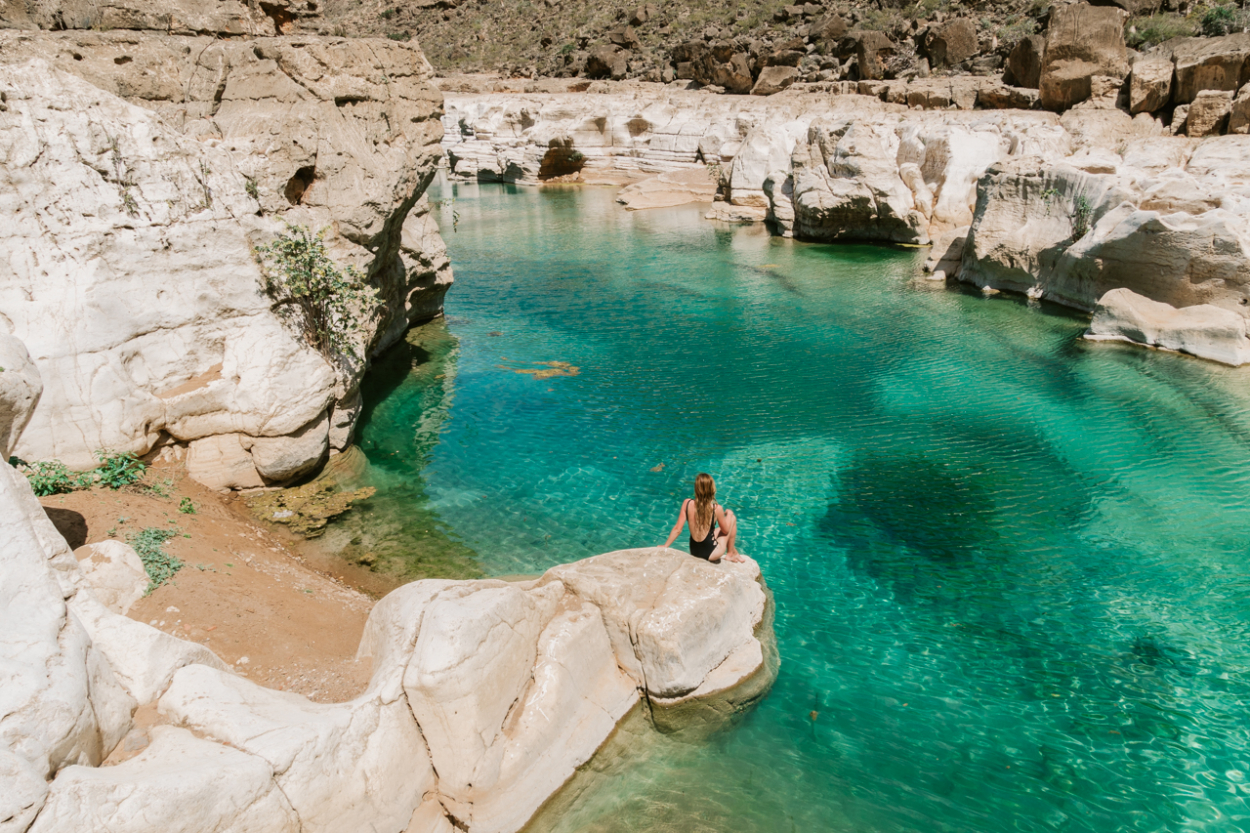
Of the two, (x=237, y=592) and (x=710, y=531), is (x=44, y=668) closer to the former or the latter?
(x=237, y=592)

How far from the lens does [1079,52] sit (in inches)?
1291

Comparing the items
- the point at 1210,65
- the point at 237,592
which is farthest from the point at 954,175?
the point at 237,592

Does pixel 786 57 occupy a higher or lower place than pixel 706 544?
higher

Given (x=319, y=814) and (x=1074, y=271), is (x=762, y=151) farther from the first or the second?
(x=319, y=814)

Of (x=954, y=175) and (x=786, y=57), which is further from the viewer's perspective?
(x=786, y=57)

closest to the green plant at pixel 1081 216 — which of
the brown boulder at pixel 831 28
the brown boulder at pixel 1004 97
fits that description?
the brown boulder at pixel 1004 97

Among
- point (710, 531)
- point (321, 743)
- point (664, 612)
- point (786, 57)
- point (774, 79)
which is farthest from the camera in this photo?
point (786, 57)

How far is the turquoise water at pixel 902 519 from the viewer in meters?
6.33

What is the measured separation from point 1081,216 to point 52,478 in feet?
72.7

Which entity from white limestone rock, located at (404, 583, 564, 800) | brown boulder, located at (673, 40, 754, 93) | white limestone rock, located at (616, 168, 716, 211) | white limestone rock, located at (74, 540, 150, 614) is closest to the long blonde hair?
white limestone rock, located at (404, 583, 564, 800)

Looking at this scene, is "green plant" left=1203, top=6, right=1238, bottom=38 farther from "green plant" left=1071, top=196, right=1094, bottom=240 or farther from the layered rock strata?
the layered rock strata

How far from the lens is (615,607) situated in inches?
267

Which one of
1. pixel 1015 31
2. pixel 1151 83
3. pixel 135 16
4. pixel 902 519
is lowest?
pixel 902 519

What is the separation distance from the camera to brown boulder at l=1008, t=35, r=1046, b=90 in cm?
3600
